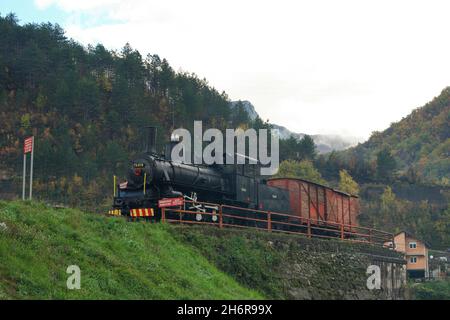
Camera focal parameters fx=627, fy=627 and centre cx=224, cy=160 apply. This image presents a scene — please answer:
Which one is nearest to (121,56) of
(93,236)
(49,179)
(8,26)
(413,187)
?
(8,26)

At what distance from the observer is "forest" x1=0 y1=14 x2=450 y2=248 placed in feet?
231

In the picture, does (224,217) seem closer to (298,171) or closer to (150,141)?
(150,141)

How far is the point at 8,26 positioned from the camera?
94562 millimetres

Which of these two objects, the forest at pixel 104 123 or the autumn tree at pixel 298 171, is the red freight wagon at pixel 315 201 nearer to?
the forest at pixel 104 123

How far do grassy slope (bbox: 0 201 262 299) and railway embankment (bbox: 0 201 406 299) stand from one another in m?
0.03

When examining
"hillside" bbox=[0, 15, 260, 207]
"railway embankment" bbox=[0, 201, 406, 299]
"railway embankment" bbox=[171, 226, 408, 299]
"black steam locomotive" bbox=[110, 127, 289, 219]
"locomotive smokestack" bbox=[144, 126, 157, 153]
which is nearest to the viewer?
"railway embankment" bbox=[0, 201, 406, 299]

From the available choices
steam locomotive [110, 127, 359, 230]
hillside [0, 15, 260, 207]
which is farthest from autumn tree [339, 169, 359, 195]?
steam locomotive [110, 127, 359, 230]

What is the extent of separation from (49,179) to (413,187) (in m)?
65.9

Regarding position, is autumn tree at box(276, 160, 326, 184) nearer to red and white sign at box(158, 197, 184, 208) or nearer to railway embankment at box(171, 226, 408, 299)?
railway embankment at box(171, 226, 408, 299)

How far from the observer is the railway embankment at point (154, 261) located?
44.8 ft

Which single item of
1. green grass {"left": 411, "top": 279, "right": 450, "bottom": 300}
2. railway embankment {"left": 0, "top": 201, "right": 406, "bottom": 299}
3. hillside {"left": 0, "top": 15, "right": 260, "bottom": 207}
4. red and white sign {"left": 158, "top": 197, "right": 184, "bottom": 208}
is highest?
hillside {"left": 0, "top": 15, "right": 260, "bottom": 207}

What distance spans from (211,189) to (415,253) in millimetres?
51186

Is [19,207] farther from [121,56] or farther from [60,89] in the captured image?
[121,56]

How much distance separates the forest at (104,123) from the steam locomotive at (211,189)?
34004 mm
